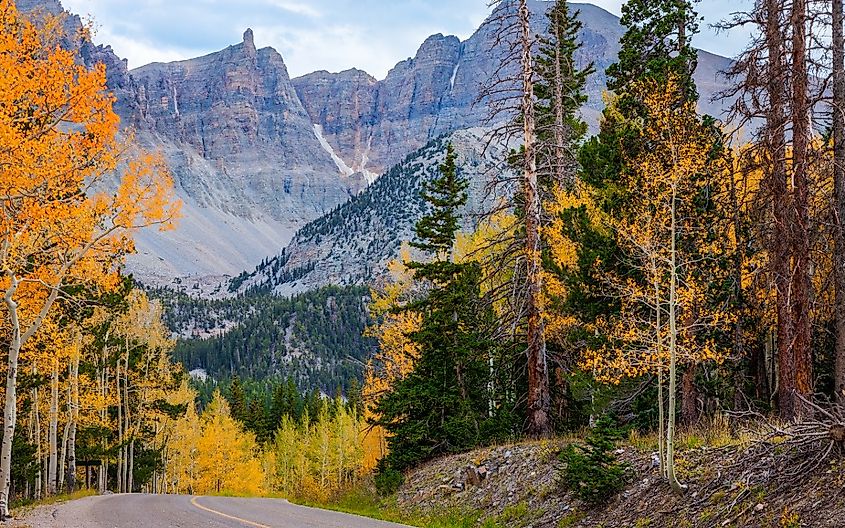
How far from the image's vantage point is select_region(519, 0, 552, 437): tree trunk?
17288mm

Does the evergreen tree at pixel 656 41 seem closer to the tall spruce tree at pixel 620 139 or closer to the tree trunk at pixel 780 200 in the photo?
the tall spruce tree at pixel 620 139

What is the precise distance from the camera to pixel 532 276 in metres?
17.4

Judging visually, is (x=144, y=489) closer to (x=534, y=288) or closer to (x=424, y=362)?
(x=424, y=362)

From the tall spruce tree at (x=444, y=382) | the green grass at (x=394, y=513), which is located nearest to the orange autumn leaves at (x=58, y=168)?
the tall spruce tree at (x=444, y=382)

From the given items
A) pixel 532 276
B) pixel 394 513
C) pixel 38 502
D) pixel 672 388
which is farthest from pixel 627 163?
pixel 38 502

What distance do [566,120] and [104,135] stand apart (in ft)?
61.3

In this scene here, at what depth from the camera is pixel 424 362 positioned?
2073 cm

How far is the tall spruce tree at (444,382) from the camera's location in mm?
19938

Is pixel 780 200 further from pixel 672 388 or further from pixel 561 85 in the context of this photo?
pixel 561 85

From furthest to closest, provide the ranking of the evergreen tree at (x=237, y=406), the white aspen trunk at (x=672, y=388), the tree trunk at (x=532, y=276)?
the evergreen tree at (x=237, y=406)
the tree trunk at (x=532, y=276)
the white aspen trunk at (x=672, y=388)

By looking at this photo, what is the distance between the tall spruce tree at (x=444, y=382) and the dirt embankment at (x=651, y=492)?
3.10 metres

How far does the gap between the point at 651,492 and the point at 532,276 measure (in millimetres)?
7724

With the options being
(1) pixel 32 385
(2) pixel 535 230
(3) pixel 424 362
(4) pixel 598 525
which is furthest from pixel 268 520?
(1) pixel 32 385

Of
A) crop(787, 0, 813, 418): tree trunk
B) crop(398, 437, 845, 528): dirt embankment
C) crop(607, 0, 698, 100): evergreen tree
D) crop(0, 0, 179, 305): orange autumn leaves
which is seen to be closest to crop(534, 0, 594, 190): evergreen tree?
crop(607, 0, 698, 100): evergreen tree
